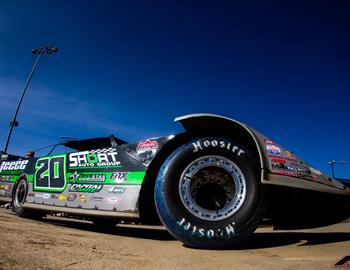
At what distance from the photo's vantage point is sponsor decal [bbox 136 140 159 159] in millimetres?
3796

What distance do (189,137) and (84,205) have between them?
1.72 metres

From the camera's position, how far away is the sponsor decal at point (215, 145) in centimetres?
331

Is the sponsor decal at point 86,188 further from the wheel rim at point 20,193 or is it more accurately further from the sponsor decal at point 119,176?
the wheel rim at point 20,193

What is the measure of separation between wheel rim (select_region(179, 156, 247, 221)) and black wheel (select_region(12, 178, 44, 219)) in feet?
12.5

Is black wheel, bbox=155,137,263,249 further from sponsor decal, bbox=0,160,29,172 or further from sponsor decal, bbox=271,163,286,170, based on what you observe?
sponsor decal, bbox=0,160,29,172

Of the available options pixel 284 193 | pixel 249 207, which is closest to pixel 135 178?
pixel 249 207

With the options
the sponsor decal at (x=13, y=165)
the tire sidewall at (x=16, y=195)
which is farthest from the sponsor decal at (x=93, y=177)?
the sponsor decal at (x=13, y=165)

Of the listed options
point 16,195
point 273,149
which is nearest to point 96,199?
point 273,149

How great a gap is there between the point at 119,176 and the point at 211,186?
48.8 inches

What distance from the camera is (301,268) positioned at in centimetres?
226

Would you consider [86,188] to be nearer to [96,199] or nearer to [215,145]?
[96,199]

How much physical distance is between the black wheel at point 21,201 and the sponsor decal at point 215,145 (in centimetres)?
389

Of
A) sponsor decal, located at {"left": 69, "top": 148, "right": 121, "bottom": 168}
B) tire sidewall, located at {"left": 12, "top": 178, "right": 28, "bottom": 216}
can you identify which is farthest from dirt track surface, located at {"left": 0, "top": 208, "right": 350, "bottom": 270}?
tire sidewall, located at {"left": 12, "top": 178, "right": 28, "bottom": 216}

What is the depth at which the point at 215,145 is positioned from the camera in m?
3.38
